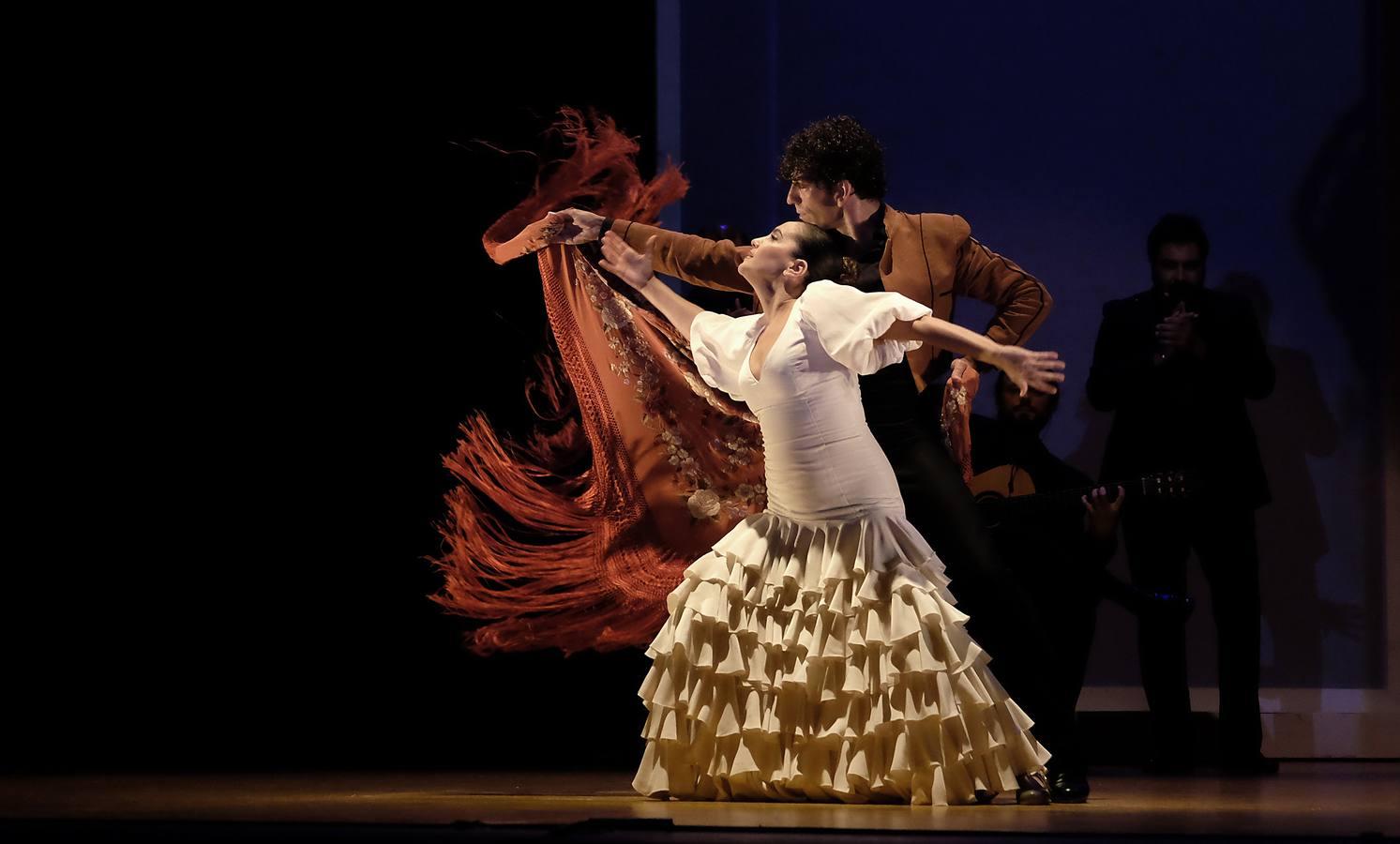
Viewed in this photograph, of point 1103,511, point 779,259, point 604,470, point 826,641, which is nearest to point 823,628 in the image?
point 826,641

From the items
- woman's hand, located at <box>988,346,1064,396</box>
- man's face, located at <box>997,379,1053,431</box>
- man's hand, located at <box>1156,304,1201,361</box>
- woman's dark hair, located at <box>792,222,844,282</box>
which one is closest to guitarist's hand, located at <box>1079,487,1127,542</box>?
man's face, located at <box>997,379,1053,431</box>

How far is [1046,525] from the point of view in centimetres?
483

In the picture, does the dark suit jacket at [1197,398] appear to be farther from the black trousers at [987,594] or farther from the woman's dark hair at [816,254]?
the woman's dark hair at [816,254]

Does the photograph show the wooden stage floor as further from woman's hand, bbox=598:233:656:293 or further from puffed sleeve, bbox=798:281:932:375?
woman's hand, bbox=598:233:656:293

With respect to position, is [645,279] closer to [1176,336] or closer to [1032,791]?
[1032,791]

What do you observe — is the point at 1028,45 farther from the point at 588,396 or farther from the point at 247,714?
the point at 247,714

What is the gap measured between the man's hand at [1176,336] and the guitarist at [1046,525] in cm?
40

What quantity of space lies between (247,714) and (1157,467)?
8.96 ft

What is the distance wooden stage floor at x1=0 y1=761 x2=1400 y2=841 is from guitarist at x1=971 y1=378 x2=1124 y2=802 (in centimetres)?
56

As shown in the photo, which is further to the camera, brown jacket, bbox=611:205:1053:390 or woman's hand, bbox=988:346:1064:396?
brown jacket, bbox=611:205:1053:390

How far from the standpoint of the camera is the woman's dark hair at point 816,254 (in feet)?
11.7

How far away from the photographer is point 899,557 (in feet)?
11.1

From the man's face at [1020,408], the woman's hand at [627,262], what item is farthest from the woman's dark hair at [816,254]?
the man's face at [1020,408]

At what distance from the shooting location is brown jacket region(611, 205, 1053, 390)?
3.84 meters
